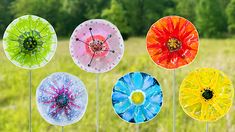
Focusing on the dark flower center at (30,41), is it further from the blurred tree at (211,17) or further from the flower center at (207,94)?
the blurred tree at (211,17)

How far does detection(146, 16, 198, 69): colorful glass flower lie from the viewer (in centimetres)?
275

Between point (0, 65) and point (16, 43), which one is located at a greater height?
point (0, 65)

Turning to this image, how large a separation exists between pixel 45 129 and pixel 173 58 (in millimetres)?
1945

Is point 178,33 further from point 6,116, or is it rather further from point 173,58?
point 6,116

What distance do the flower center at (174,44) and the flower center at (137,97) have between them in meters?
0.32

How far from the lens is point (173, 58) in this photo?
2770mm

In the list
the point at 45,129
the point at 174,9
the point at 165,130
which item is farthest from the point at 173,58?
the point at 174,9

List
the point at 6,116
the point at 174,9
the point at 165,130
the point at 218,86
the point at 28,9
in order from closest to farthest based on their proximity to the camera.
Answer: the point at 218,86, the point at 165,130, the point at 6,116, the point at 28,9, the point at 174,9

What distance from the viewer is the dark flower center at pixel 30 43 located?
9.24 ft

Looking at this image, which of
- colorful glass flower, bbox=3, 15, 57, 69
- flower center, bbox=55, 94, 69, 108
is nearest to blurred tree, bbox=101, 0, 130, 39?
colorful glass flower, bbox=3, 15, 57, 69

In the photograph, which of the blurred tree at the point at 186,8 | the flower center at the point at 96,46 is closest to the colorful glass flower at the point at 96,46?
the flower center at the point at 96,46

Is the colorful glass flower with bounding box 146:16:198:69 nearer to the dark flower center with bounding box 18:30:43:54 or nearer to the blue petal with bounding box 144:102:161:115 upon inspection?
the blue petal with bounding box 144:102:161:115

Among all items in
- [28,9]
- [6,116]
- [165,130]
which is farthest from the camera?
[28,9]

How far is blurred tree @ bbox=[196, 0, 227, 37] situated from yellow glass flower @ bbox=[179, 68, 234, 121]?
7.59m
